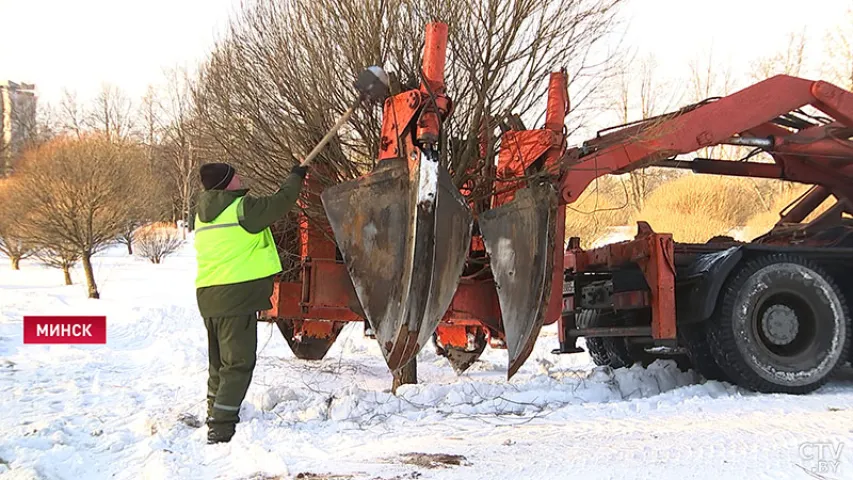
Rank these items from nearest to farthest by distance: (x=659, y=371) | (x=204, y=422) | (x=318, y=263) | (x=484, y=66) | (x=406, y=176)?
(x=406, y=176), (x=204, y=422), (x=318, y=263), (x=484, y=66), (x=659, y=371)

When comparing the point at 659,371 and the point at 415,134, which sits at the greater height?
the point at 415,134

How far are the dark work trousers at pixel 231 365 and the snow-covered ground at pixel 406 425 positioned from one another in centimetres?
13

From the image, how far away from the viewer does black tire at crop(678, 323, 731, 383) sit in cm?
604

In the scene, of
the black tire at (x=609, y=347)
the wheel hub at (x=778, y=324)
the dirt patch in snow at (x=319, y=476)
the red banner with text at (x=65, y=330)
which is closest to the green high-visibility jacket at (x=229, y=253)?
the dirt patch in snow at (x=319, y=476)

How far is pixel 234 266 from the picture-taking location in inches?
153

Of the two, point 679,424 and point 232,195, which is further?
point 679,424

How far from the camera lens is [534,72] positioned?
5.59 metres

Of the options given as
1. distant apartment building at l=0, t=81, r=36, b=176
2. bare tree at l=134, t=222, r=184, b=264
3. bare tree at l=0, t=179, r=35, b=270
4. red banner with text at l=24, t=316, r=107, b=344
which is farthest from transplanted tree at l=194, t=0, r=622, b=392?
distant apartment building at l=0, t=81, r=36, b=176

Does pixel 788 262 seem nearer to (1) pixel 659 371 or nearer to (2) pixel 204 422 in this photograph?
(1) pixel 659 371

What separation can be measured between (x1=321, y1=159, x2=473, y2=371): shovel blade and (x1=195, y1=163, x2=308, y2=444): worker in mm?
374

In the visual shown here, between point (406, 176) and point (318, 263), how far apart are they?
128 cm

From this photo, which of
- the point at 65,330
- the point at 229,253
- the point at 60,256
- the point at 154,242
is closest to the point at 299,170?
the point at 229,253

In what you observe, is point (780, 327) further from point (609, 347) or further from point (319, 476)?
point (319, 476)

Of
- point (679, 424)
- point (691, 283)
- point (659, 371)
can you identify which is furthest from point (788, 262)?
point (679, 424)
